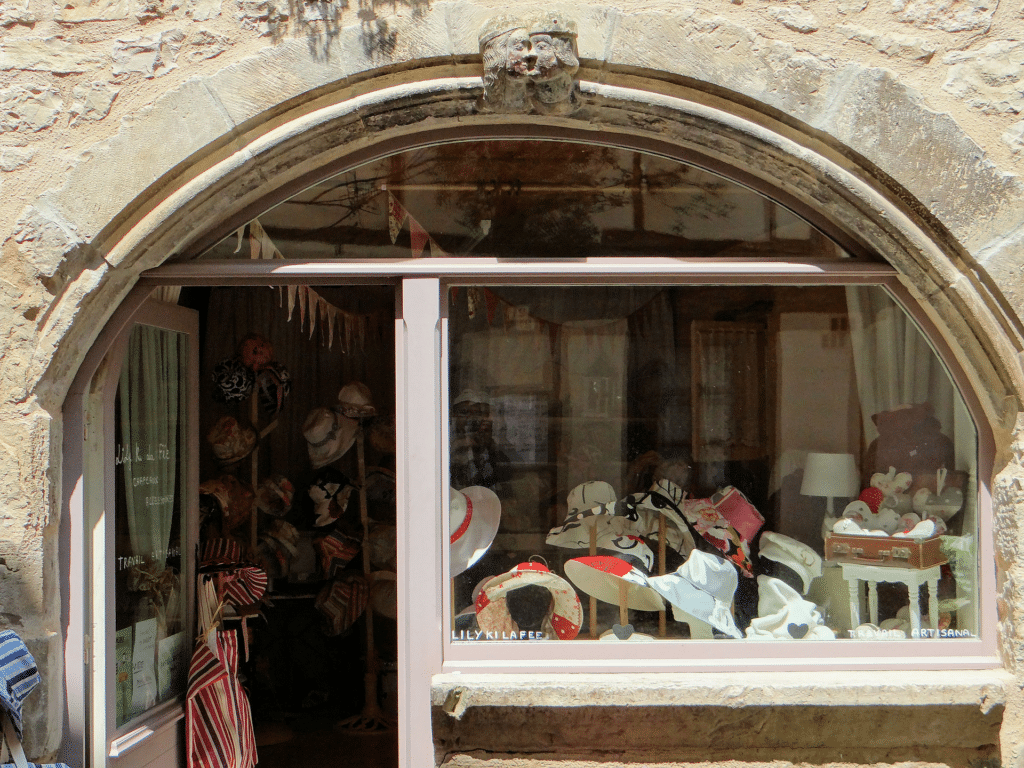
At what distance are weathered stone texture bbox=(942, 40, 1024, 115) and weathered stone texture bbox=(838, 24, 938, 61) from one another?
80mm

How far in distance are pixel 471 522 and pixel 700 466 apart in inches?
37.4

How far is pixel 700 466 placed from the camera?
3502 mm

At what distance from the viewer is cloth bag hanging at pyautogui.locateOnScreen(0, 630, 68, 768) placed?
96.4 inches

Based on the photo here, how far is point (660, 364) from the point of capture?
348 cm

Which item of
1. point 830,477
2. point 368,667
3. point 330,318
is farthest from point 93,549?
point 830,477

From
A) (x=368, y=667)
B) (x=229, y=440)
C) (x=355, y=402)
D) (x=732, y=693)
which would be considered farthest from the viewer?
(x=368, y=667)

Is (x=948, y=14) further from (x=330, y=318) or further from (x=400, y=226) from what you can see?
(x=330, y=318)

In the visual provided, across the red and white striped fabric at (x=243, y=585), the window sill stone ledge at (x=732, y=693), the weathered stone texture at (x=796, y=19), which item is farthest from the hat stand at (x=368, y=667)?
the weathered stone texture at (x=796, y=19)

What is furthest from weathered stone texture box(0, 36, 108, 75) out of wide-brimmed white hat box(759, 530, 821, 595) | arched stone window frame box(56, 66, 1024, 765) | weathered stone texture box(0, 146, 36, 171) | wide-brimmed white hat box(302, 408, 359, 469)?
wide-brimmed white hat box(759, 530, 821, 595)

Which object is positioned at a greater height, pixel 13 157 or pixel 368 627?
pixel 13 157

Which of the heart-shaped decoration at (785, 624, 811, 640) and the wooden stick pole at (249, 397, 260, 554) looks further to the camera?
the wooden stick pole at (249, 397, 260, 554)

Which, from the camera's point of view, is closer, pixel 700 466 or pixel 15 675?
pixel 15 675

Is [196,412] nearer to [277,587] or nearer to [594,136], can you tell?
[277,587]

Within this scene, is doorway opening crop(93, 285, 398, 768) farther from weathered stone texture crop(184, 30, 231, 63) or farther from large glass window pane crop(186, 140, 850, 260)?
weathered stone texture crop(184, 30, 231, 63)
